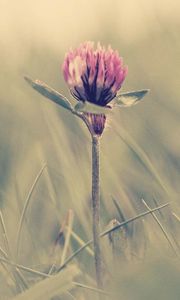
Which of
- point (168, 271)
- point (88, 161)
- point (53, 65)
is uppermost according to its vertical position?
point (53, 65)

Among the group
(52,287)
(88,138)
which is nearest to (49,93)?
(52,287)

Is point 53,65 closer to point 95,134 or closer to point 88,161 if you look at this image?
point 88,161

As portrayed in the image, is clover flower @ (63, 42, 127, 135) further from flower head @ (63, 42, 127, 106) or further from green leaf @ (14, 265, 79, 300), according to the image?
green leaf @ (14, 265, 79, 300)

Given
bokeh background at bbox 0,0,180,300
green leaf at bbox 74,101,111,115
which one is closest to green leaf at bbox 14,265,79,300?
bokeh background at bbox 0,0,180,300

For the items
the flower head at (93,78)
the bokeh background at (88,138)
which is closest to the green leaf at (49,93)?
the flower head at (93,78)

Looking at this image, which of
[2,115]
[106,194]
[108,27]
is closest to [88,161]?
[106,194]

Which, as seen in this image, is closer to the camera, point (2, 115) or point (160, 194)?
point (160, 194)
